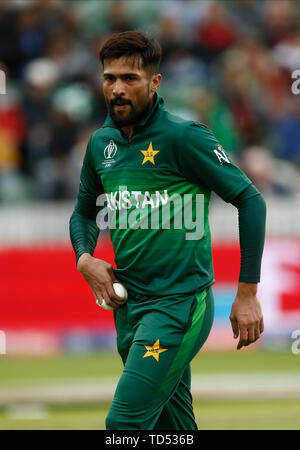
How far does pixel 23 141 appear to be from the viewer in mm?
13812

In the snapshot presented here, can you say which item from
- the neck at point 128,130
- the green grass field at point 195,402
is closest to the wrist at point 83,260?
the neck at point 128,130

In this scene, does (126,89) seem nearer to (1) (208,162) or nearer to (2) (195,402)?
(1) (208,162)

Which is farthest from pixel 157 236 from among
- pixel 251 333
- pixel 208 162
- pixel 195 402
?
pixel 195 402

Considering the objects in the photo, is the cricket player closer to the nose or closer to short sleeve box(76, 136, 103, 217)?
the nose

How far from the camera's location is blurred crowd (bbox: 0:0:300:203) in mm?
13391

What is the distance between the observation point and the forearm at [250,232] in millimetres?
5090

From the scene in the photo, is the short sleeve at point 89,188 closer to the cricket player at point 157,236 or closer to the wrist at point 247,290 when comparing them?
the cricket player at point 157,236

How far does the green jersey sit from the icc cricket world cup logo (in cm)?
7

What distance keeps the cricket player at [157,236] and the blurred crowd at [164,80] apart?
25.1 feet

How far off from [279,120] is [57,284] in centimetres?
421

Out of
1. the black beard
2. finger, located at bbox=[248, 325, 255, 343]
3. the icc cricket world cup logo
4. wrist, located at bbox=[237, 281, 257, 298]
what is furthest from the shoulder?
finger, located at bbox=[248, 325, 255, 343]

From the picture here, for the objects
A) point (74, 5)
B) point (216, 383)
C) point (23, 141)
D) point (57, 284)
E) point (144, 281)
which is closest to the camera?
point (144, 281)

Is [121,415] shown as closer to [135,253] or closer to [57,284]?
[135,253]

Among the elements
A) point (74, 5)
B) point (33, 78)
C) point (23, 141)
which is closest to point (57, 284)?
point (23, 141)
